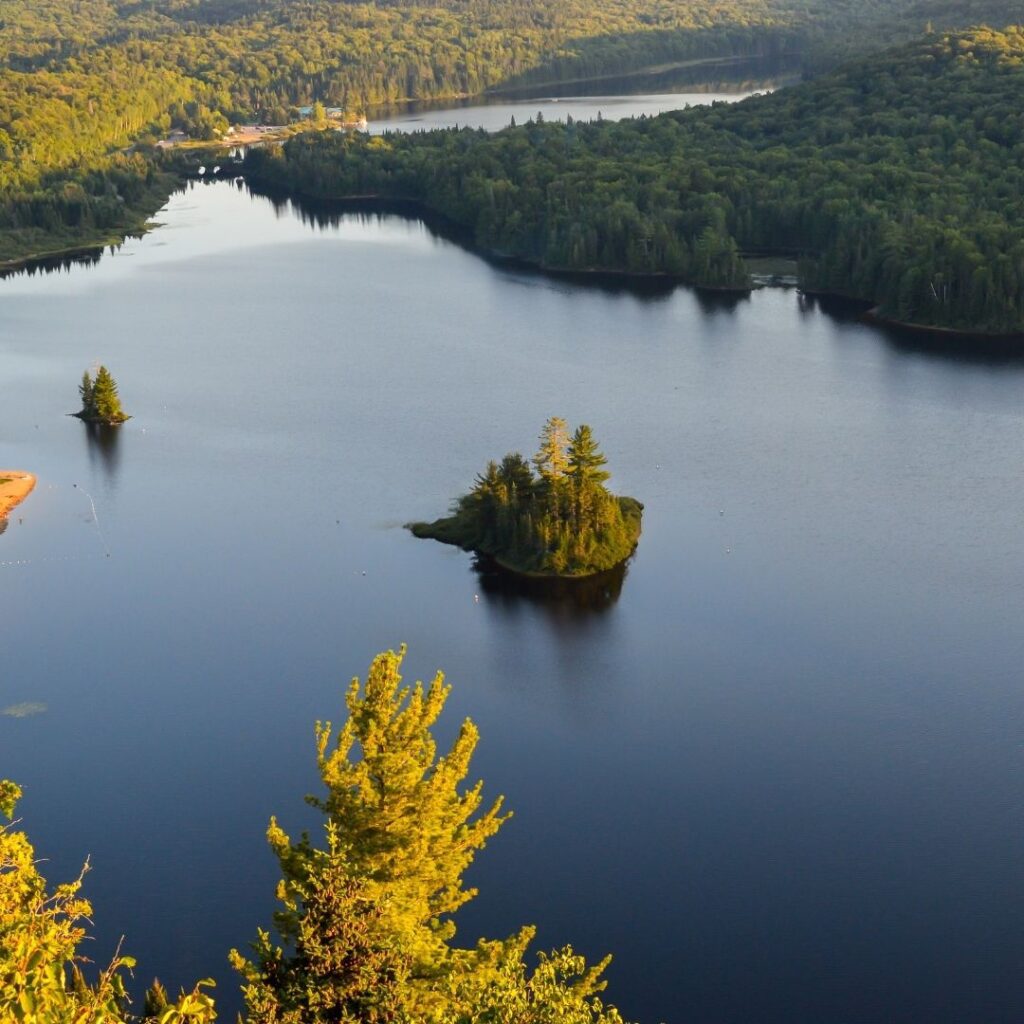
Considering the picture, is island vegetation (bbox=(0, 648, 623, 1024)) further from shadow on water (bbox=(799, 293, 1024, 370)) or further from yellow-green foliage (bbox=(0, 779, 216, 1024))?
shadow on water (bbox=(799, 293, 1024, 370))

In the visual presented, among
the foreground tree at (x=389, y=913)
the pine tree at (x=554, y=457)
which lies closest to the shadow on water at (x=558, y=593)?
the pine tree at (x=554, y=457)

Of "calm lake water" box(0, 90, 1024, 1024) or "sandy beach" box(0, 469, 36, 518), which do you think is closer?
"calm lake water" box(0, 90, 1024, 1024)

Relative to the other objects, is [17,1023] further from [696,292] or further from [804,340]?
[696,292]

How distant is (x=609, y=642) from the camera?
61.2m

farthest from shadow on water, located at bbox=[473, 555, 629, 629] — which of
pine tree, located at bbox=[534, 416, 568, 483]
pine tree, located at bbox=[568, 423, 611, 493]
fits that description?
pine tree, located at bbox=[534, 416, 568, 483]

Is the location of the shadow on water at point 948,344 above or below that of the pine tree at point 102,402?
above

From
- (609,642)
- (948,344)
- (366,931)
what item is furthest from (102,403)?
(366,931)

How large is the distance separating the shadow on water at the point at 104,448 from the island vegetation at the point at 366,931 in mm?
57539

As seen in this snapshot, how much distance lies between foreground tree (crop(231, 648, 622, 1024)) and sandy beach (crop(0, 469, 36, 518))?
2162 inches

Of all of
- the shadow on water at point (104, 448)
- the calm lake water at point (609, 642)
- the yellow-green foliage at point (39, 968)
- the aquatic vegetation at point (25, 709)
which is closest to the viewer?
the yellow-green foliage at point (39, 968)

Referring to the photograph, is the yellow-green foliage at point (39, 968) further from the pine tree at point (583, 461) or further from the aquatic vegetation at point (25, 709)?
the pine tree at point (583, 461)

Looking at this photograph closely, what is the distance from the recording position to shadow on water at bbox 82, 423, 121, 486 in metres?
85.6

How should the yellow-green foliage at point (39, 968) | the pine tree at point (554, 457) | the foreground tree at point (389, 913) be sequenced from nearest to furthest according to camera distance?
the yellow-green foliage at point (39, 968)
the foreground tree at point (389, 913)
the pine tree at point (554, 457)

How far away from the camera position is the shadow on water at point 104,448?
3369 inches
